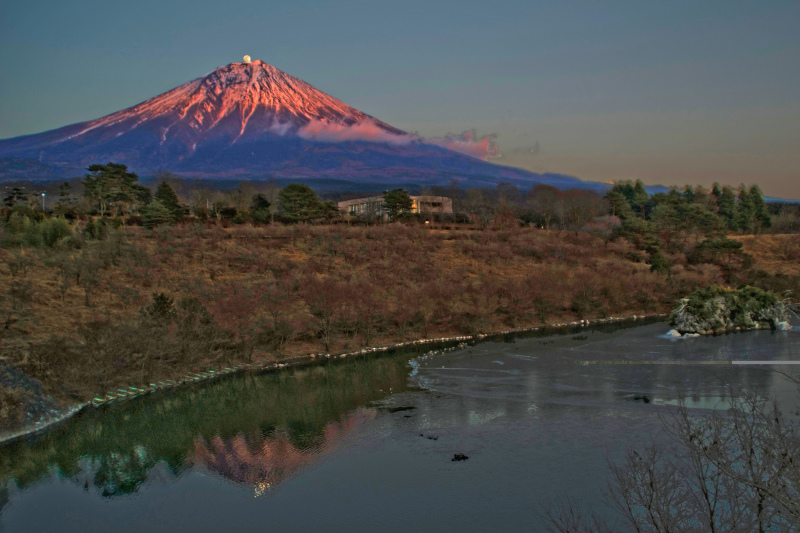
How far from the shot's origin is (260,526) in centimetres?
1526

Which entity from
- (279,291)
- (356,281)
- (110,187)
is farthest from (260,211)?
(279,291)

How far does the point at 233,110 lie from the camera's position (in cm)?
15612

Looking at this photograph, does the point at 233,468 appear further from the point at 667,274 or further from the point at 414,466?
the point at 667,274

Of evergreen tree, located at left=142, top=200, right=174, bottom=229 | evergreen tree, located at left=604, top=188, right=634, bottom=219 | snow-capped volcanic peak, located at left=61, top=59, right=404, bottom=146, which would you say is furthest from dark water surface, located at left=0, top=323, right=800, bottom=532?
snow-capped volcanic peak, located at left=61, top=59, right=404, bottom=146

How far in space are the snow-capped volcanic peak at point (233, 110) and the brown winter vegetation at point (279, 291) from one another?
85.9 meters

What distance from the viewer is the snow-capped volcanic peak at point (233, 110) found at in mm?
150750

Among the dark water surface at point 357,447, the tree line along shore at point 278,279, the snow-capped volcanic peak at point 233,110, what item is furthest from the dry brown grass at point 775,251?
the snow-capped volcanic peak at point 233,110

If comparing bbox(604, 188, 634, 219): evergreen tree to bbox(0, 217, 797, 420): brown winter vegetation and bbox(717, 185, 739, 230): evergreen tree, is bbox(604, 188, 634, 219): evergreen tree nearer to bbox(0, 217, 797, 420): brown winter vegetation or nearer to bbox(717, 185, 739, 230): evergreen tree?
bbox(717, 185, 739, 230): evergreen tree

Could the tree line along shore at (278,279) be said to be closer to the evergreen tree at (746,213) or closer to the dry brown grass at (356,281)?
the dry brown grass at (356,281)

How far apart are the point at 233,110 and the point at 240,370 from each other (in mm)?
133980

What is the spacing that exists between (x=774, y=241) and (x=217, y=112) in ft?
407

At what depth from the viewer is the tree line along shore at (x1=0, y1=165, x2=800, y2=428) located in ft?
101

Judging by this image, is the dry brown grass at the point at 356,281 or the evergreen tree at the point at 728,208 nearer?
the dry brown grass at the point at 356,281

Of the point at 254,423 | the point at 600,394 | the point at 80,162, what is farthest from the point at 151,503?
the point at 80,162
